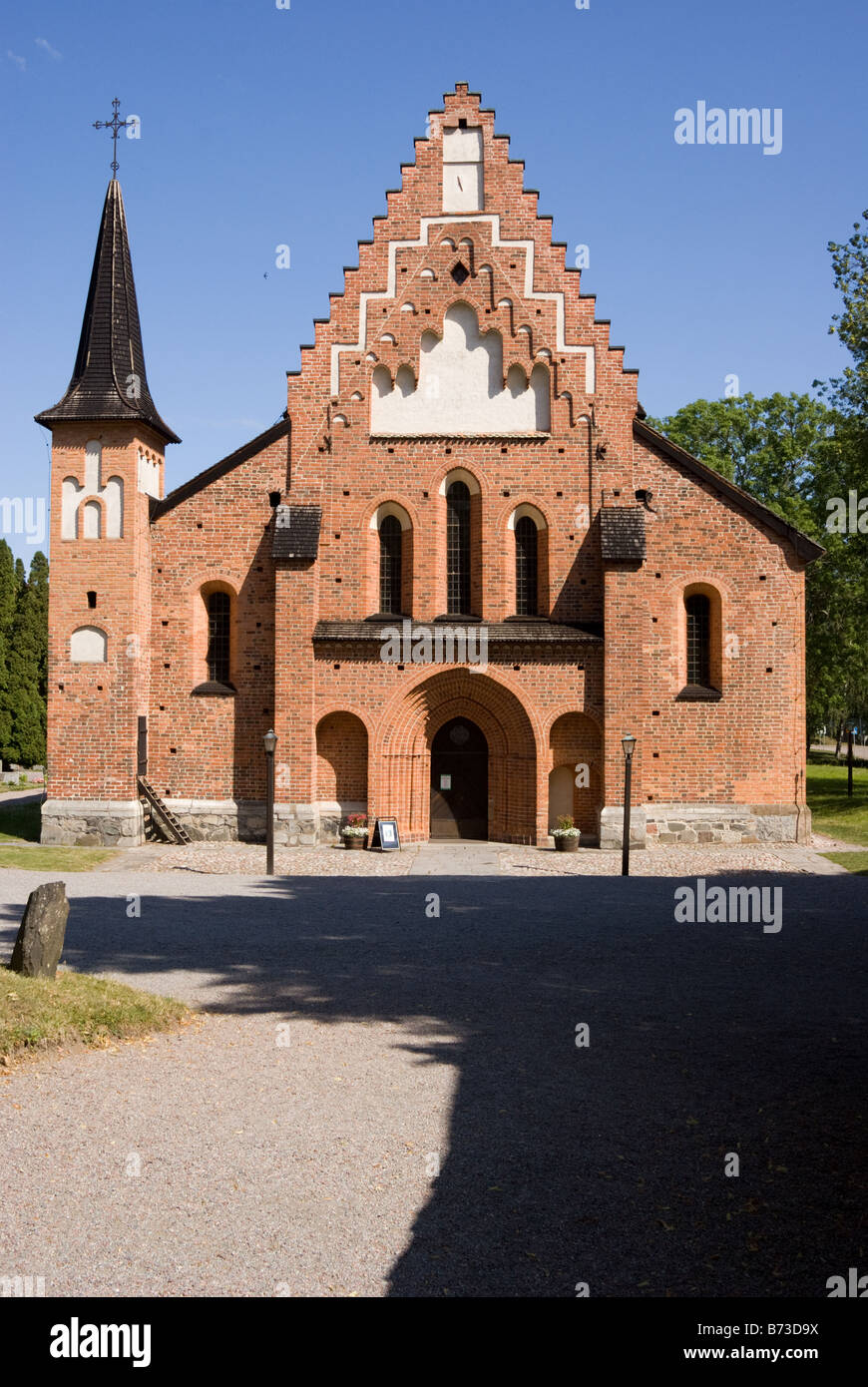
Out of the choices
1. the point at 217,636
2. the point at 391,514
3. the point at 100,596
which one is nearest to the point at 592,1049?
the point at 391,514

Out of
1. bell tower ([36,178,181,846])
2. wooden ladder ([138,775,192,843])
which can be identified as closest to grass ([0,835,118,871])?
bell tower ([36,178,181,846])

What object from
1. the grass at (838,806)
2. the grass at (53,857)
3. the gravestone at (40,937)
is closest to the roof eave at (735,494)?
the grass at (838,806)

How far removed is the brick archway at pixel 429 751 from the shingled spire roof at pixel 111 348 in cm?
865

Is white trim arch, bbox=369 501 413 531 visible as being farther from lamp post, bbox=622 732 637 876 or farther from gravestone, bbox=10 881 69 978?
gravestone, bbox=10 881 69 978

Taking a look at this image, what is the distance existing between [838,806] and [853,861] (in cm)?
1239

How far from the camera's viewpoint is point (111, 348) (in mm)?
25031

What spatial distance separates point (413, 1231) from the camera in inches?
244

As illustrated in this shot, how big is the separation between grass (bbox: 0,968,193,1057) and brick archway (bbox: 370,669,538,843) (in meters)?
13.6

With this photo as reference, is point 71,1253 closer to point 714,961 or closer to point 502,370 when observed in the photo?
point 714,961

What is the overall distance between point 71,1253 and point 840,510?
1314 inches

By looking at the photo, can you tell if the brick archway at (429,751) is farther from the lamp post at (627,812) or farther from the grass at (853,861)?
the grass at (853,861)

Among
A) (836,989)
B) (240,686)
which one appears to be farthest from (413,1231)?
(240,686)

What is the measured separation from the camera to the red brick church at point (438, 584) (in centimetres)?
2406

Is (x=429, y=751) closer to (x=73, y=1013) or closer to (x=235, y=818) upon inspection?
(x=235, y=818)
